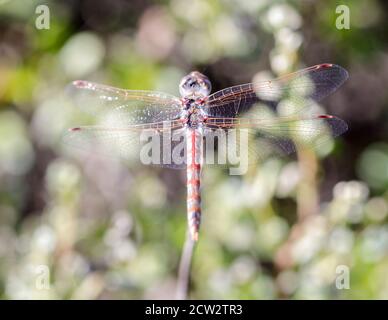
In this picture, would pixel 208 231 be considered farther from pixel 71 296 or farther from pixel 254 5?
pixel 254 5

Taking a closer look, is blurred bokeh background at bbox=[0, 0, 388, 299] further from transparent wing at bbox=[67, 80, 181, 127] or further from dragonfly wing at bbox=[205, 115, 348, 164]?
transparent wing at bbox=[67, 80, 181, 127]

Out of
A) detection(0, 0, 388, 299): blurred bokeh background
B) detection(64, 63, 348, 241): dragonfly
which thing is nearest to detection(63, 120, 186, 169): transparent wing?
detection(64, 63, 348, 241): dragonfly

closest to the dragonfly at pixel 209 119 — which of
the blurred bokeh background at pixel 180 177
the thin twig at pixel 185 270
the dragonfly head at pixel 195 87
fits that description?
the dragonfly head at pixel 195 87

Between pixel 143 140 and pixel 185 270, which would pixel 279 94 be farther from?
pixel 185 270

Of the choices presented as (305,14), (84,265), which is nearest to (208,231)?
(84,265)

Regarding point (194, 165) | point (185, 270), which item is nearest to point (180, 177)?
point (185, 270)

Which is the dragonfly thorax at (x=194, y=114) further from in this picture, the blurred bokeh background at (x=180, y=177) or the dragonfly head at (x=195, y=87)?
the blurred bokeh background at (x=180, y=177)
